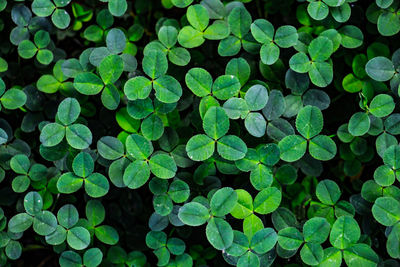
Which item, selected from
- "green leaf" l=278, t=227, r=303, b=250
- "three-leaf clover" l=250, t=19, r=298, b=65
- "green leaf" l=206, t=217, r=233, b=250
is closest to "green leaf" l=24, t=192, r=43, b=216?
"green leaf" l=206, t=217, r=233, b=250

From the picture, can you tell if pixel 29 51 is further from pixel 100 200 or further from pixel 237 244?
pixel 237 244

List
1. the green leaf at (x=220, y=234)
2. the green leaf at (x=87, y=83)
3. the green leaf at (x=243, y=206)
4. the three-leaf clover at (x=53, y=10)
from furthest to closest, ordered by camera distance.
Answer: the three-leaf clover at (x=53, y=10), the green leaf at (x=87, y=83), the green leaf at (x=243, y=206), the green leaf at (x=220, y=234)

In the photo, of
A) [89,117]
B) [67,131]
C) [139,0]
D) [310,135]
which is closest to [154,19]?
[139,0]

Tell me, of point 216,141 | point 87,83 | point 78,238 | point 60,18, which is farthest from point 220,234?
point 60,18

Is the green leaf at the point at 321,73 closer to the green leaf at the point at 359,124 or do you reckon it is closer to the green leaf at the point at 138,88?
the green leaf at the point at 359,124

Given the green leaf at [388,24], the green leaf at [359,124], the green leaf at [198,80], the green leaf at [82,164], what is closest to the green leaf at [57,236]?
the green leaf at [82,164]

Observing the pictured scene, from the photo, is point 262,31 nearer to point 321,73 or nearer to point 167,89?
point 321,73
